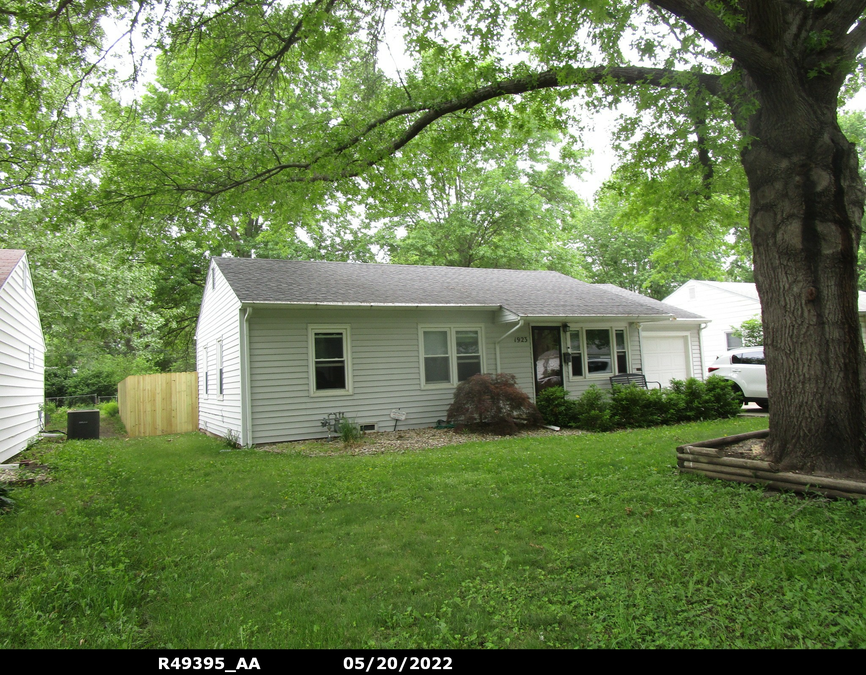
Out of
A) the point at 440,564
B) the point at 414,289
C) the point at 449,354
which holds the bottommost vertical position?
the point at 440,564

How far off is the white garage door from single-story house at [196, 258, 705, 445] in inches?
39.7

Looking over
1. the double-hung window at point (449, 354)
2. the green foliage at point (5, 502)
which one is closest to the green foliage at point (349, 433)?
the double-hung window at point (449, 354)

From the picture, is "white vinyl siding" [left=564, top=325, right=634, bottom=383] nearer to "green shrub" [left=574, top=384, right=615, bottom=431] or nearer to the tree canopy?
"green shrub" [left=574, top=384, right=615, bottom=431]

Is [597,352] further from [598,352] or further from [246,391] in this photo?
[246,391]

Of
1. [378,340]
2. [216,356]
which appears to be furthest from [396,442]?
[216,356]

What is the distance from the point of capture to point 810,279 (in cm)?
497

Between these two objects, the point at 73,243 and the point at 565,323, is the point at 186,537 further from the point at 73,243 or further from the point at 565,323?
the point at 73,243

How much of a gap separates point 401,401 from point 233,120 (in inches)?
263

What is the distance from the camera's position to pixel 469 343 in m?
12.8

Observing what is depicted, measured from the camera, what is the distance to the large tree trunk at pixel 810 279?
4.86 metres

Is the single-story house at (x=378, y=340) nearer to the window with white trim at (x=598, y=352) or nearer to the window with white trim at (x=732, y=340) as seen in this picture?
Result: the window with white trim at (x=598, y=352)

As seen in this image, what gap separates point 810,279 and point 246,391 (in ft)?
30.4

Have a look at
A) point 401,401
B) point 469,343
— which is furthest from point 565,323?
point 401,401

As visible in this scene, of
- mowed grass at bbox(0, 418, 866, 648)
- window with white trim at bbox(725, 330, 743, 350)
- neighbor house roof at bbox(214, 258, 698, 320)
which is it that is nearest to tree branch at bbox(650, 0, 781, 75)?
mowed grass at bbox(0, 418, 866, 648)
